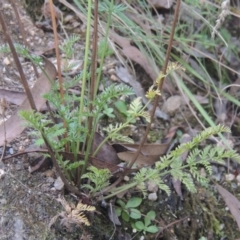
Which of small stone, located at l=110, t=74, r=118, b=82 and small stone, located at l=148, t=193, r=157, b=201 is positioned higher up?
small stone, located at l=110, t=74, r=118, b=82

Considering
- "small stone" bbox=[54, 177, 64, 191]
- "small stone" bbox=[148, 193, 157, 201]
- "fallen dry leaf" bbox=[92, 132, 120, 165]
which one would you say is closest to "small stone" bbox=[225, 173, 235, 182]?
"small stone" bbox=[148, 193, 157, 201]

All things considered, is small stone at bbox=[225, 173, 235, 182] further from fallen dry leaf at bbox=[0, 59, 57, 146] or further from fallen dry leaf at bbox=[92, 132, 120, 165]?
fallen dry leaf at bbox=[0, 59, 57, 146]

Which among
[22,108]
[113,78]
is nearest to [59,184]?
[22,108]

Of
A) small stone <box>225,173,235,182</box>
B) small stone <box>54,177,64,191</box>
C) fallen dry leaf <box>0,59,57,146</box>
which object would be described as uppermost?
fallen dry leaf <box>0,59,57,146</box>

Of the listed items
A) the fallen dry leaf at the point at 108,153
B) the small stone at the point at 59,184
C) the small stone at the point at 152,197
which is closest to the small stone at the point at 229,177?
the small stone at the point at 152,197

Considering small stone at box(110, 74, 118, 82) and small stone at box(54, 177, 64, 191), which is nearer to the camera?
small stone at box(54, 177, 64, 191)

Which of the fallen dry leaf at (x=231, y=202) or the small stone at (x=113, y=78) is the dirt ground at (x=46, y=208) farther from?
the small stone at (x=113, y=78)

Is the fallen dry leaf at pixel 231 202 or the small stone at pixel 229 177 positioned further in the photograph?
the small stone at pixel 229 177

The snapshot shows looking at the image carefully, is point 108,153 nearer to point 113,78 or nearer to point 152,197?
point 152,197
